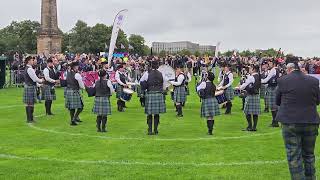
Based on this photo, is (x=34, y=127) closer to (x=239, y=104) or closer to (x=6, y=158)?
(x=6, y=158)

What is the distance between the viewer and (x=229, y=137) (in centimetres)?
1184

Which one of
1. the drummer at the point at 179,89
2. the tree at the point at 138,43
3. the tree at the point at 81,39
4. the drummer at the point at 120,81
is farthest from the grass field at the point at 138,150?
the tree at the point at 138,43

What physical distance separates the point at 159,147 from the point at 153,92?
1.92 meters

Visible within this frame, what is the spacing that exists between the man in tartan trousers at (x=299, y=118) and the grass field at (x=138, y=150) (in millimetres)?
1090

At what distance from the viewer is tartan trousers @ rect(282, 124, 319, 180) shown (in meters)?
6.77

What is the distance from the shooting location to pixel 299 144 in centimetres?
681

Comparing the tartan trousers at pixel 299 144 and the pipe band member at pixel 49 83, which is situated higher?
the pipe band member at pixel 49 83

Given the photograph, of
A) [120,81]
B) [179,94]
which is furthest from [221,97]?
[120,81]

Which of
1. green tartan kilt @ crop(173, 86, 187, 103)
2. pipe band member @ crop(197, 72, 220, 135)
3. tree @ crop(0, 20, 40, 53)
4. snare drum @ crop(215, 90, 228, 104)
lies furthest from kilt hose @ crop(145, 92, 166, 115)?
tree @ crop(0, 20, 40, 53)

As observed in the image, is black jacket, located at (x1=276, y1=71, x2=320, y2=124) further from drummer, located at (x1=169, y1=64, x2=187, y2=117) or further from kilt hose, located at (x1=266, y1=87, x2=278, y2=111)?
drummer, located at (x1=169, y1=64, x2=187, y2=117)

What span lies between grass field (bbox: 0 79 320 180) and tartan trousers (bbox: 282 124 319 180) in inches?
40.5

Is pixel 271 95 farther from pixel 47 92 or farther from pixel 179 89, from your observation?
pixel 47 92

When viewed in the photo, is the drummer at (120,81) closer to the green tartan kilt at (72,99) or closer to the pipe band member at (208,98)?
the green tartan kilt at (72,99)

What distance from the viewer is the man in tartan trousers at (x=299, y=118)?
6.75 meters
